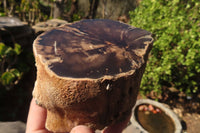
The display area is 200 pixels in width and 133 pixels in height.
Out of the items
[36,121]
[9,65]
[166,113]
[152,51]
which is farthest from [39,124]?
[166,113]

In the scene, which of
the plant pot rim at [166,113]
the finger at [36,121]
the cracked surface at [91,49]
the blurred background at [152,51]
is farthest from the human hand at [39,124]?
the blurred background at [152,51]

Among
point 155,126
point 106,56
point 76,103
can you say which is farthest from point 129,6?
point 76,103

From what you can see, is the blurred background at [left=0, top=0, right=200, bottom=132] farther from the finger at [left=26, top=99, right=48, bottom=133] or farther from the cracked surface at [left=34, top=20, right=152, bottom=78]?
the finger at [left=26, top=99, right=48, bottom=133]

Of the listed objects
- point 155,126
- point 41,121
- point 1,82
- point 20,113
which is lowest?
point 20,113

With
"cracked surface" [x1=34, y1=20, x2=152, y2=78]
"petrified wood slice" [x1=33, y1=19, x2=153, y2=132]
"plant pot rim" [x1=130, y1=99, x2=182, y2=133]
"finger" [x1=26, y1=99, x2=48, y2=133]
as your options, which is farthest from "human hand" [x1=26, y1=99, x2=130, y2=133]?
"plant pot rim" [x1=130, y1=99, x2=182, y2=133]

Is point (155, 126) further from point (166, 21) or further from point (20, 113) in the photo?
point (20, 113)

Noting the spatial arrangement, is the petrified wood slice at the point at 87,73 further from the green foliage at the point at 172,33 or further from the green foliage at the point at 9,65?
the green foliage at the point at 9,65

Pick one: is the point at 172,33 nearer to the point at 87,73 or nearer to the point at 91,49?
the point at 91,49
